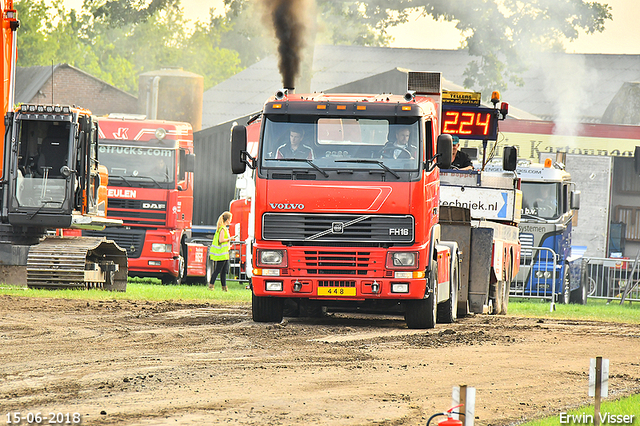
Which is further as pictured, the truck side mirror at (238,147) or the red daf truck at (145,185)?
the red daf truck at (145,185)

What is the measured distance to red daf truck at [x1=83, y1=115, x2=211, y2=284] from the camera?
26.3 meters

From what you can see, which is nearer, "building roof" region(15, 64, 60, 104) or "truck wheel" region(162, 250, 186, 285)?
"truck wheel" region(162, 250, 186, 285)

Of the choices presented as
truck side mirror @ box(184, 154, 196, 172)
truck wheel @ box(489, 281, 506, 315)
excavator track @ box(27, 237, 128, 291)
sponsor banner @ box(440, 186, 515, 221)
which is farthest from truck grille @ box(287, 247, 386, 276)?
truck side mirror @ box(184, 154, 196, 172)

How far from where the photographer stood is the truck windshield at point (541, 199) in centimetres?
2619

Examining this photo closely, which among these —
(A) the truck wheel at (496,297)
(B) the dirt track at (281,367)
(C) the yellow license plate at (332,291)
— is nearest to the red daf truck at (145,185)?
(B) the dirt track at (281,367)

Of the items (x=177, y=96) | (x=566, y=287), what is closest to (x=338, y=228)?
(x=566, y=287)

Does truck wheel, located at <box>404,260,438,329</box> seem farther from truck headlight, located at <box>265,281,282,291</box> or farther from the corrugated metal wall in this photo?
the corrugated metal wall

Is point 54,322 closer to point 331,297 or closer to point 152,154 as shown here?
point 331,297

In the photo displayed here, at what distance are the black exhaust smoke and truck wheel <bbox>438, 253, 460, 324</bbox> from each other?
17.2 ft

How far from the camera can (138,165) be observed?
2639 cm

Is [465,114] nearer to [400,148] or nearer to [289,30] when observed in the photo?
[289,30]

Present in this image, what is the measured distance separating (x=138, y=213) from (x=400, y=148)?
13079 mm

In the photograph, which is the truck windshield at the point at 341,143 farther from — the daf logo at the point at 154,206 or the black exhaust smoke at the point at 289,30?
the daf logo at the point at 154,206

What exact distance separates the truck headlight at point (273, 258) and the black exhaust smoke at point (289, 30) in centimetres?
650
